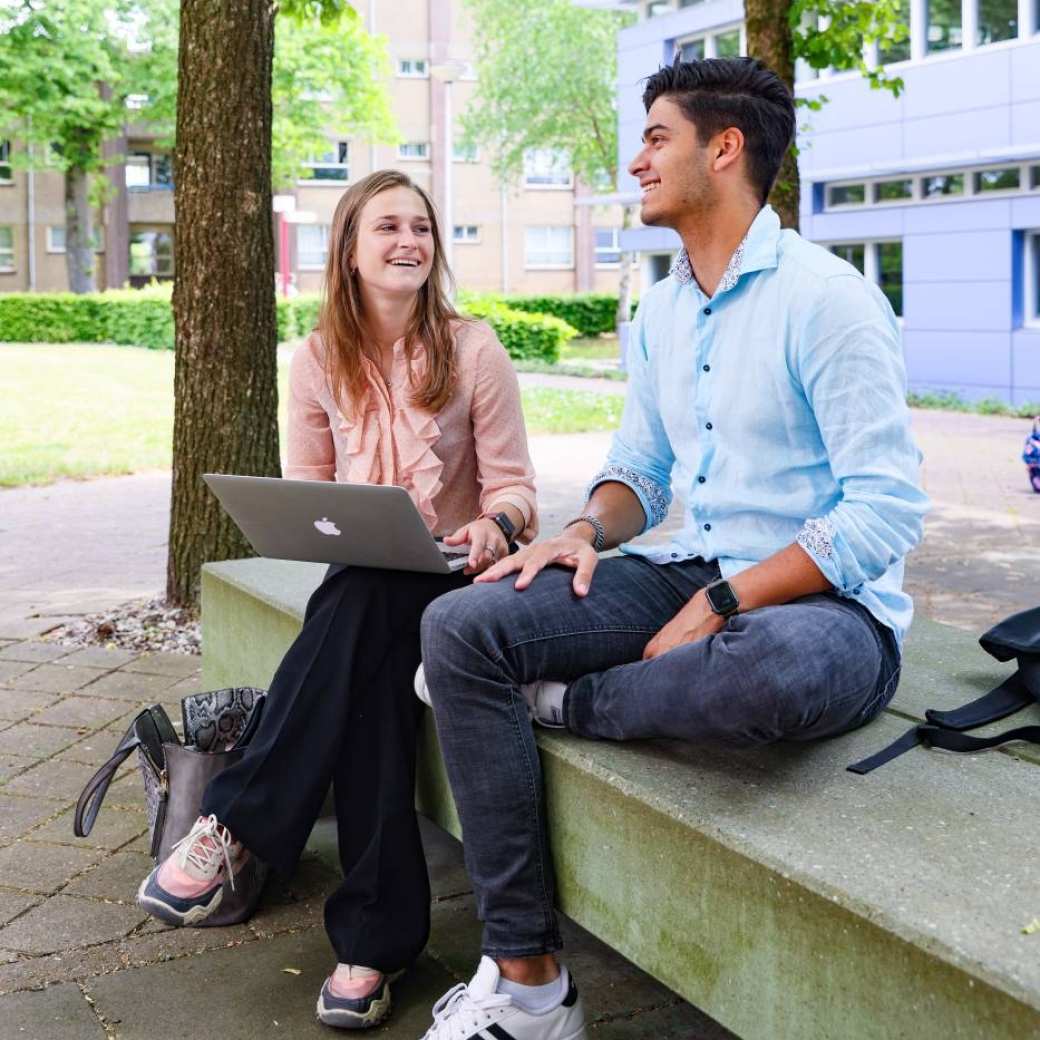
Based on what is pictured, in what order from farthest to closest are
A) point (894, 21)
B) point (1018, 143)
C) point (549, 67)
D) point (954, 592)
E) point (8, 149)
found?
1. point (8, 149)
2. point (549, 67)
3. point (1018, 143)
4. point (894, 21)
5. point (954, 592)

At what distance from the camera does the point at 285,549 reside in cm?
337

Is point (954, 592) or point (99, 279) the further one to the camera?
point (99, 279)

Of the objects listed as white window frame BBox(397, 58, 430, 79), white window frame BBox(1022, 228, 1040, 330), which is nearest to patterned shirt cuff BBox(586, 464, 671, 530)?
white window frame BBox(1022, 228, 1040, 330)

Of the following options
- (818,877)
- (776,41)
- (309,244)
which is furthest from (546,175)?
(818,877)

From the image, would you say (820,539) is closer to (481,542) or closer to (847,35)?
(481,542)

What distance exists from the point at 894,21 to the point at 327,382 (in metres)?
5.30

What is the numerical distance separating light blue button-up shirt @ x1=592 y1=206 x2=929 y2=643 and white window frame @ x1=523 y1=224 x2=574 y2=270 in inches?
1899

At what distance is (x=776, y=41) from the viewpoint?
6930 mm

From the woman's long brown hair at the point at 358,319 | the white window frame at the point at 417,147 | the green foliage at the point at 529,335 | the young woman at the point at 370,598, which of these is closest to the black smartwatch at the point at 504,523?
the young woman at the point at 370,598

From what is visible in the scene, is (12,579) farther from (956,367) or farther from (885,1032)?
(956,367)

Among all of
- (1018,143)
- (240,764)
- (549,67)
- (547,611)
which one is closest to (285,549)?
(240,764)

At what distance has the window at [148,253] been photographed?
161 ft

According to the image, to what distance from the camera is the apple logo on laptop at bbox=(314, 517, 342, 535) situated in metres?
3.10

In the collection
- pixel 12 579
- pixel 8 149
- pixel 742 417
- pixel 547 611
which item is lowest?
pixel 12 579
